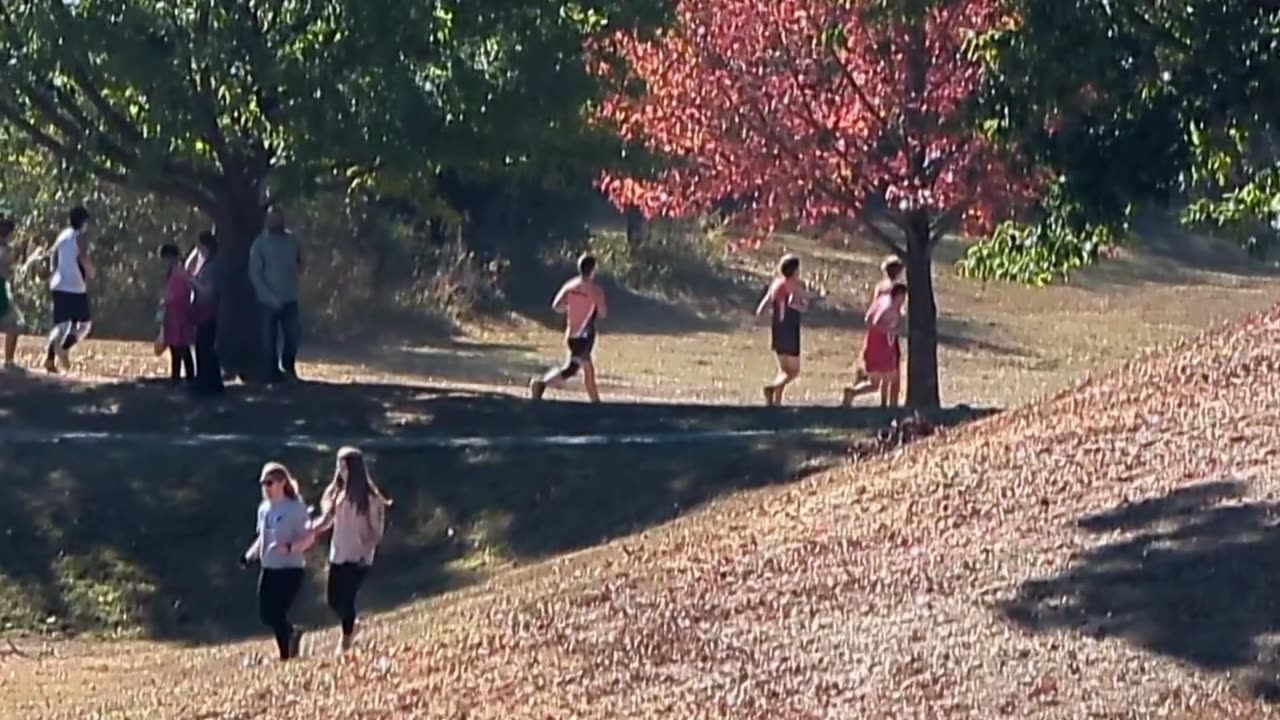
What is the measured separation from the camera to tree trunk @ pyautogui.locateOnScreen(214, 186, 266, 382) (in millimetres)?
24844

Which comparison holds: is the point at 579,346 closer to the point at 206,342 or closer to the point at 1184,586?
the point at 206,342

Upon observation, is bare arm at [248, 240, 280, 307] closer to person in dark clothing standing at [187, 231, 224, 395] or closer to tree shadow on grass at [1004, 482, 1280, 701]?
person in dark clothing standing at [187, 231, 224, 395]

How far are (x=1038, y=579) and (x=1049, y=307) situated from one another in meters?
42.2

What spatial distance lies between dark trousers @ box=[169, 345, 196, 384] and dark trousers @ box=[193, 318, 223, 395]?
24cm

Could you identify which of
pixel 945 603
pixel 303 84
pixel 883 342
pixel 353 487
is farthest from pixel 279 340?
pixel 945 603

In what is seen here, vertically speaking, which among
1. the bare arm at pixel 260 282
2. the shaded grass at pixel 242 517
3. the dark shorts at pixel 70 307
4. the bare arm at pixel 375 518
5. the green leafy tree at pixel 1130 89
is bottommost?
the shaded grass at pixel 242 517

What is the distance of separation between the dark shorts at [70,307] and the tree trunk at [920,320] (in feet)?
26.2

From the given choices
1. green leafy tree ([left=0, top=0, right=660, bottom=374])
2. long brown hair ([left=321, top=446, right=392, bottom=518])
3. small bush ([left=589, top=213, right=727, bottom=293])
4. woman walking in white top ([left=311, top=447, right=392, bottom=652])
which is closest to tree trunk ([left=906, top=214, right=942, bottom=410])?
green leafy tree ([left=0, top=0, right=660, bottom=374])

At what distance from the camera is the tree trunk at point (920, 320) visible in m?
26.9

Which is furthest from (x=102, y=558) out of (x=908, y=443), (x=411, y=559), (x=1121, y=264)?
(x=1121, y=264)

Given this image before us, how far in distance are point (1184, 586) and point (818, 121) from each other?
1548 cm

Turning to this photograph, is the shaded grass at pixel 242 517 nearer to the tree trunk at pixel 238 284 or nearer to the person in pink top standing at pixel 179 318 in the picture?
the person in pink top standing at pixel 179 318

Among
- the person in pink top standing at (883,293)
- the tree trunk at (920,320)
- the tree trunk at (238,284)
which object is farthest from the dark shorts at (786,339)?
the tree trunk at (238,284)

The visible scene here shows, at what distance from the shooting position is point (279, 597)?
50.6 feet
